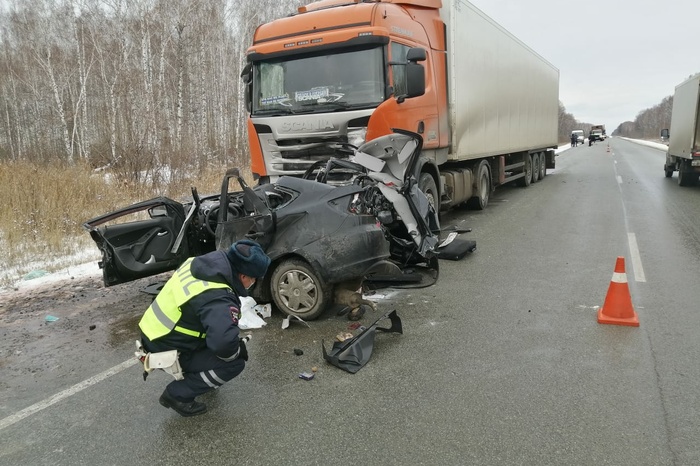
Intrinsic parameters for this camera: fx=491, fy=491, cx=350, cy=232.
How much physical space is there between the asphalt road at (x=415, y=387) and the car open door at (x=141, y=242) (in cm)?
50

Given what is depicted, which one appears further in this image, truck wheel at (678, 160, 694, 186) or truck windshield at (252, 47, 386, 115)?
truck wheel at (678, 160, 694, 186)

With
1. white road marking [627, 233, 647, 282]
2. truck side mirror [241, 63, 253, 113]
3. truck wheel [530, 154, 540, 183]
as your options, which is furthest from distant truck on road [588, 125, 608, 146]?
truck side mirror [241, 63, 253, 113]

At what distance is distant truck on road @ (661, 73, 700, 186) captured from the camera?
528 inches

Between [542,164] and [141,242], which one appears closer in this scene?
[141,242]

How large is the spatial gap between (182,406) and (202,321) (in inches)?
26.2

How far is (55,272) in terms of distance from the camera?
22.5 ft

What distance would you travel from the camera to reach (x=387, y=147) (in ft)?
18.5

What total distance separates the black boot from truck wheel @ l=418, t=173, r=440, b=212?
5.39m

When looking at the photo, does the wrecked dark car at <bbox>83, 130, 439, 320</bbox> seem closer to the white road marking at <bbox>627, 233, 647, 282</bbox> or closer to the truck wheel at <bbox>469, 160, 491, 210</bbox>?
the white road marking at <bbox>627, 233, 647, 282</bbox>

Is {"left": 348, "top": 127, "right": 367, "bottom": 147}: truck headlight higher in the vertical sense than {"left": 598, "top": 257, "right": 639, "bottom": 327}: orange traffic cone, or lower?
higher

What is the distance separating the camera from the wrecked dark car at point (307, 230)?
4449 millimetres

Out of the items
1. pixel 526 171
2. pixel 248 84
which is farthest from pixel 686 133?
pixel 248 84

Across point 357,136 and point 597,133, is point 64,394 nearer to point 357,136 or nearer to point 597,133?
point 357,136

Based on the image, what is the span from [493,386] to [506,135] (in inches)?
407
